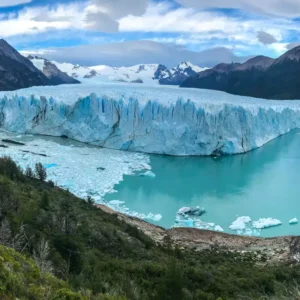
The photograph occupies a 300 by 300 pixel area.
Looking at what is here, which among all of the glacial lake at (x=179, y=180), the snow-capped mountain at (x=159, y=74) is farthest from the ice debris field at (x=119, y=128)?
the snow-capped mountain at (x=159, y=74)

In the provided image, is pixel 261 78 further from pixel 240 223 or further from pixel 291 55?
pixel 240 223

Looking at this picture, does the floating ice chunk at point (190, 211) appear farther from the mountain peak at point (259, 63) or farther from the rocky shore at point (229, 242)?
the mountain peak at point (259, 63)

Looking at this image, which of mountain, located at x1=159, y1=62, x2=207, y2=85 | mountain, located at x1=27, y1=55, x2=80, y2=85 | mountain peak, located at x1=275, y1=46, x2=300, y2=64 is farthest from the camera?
mountain, located at x1=159, y1=62, x2=207, y2=85

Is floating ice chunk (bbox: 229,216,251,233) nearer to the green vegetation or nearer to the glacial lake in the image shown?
the glacial lake

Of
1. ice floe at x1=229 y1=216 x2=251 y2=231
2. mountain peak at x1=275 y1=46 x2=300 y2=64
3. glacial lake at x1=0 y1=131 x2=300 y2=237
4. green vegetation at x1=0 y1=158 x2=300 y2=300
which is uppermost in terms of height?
mountain peak at x1=275 y1=46 x2=300 y2=64

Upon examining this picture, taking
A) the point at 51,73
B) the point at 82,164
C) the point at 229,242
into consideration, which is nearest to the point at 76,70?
→ the point at 51,73

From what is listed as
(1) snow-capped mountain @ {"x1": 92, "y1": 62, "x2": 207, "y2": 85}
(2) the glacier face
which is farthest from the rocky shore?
(1) snow-capped mountain @ {"x1": 92, "y1": 62, "x2": 207, "y2": 85}
